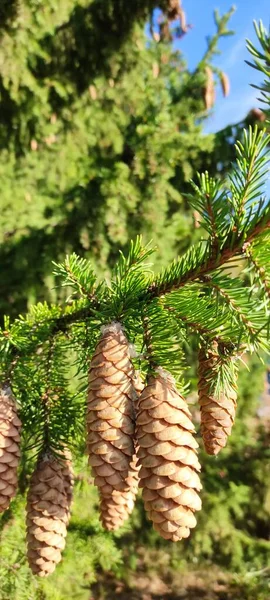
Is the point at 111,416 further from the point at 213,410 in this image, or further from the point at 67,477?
the point at 67,477

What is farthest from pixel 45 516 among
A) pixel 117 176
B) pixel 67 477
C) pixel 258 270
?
pixel 117 176

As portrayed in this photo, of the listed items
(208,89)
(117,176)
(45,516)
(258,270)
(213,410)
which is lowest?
(45,516)

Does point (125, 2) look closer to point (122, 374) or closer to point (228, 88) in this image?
point (228, 88)

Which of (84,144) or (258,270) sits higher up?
(84,144)

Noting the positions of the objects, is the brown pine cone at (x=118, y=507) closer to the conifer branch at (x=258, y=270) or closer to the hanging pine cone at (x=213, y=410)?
the hanging pine cone at (x=213, y=410)

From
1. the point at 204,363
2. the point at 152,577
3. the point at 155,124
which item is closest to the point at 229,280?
the point at 204,363

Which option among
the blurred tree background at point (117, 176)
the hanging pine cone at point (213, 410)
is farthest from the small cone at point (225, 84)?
the hanging pine cone at point (213, 410)

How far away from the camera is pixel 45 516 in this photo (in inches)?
30.4

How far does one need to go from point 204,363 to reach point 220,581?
142 inches

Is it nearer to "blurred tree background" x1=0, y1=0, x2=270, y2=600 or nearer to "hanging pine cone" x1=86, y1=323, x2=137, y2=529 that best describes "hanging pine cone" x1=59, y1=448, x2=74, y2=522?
"hanging pine cone" x1=86, y1=323, x2=137, y2=529

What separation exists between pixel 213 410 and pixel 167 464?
0.53ft

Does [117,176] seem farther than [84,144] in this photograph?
No

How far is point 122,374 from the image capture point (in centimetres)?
64

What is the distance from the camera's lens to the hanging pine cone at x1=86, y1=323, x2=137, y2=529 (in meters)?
0.60
